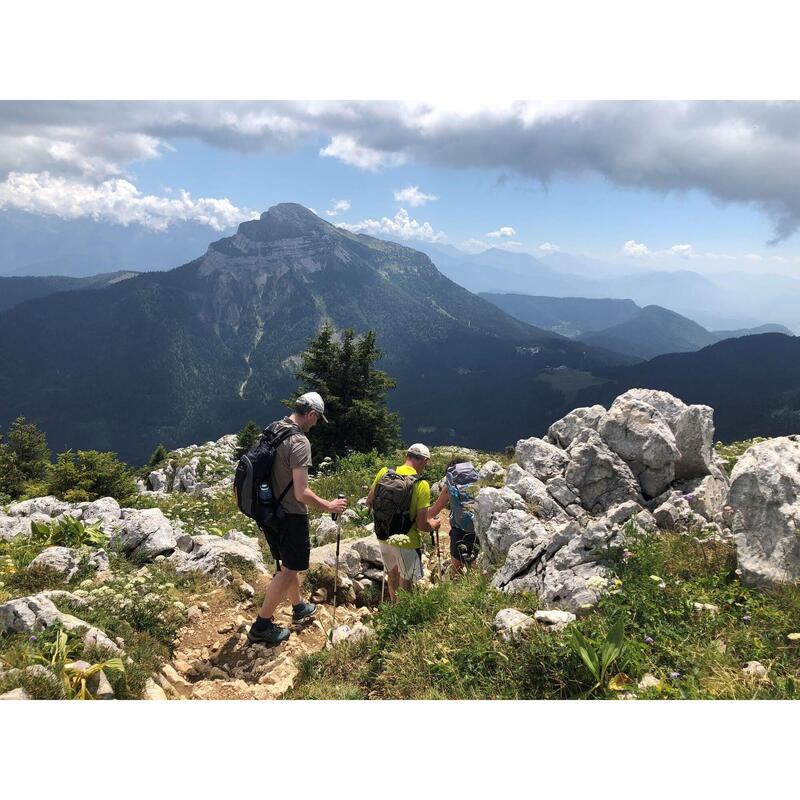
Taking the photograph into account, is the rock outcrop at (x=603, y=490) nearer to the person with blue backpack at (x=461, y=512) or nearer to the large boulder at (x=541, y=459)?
the large boulder at (x=541, y=459)

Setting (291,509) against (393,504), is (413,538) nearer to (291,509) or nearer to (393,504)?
(393,504)

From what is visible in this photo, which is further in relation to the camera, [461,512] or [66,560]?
[461,512]

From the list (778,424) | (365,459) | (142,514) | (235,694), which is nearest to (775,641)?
(235,694)

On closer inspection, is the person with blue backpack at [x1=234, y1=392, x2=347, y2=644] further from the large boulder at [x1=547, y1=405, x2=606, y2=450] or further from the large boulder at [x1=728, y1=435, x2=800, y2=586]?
the large boulder at [x1=547, y1=405, x2=606, y2=450]

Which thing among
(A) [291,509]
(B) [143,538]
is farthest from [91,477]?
(A) [291,509]

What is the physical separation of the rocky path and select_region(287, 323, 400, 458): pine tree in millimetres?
22027

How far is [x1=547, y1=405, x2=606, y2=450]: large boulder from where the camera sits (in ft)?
32.8

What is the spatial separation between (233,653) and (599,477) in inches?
242

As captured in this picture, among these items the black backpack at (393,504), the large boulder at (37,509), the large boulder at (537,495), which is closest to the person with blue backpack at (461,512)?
the large boulder at (537,495)

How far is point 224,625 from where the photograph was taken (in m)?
7.04

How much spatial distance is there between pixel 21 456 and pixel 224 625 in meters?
21.5

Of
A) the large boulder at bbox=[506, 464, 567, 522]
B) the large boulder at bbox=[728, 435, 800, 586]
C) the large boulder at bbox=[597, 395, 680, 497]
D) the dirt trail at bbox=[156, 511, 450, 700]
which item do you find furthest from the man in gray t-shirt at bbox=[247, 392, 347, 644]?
the large boulder at bbox=[597, 395, 680, 497]

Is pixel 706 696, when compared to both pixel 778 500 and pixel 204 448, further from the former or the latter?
pixel 204 448

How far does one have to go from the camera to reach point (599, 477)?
8.20 metres
